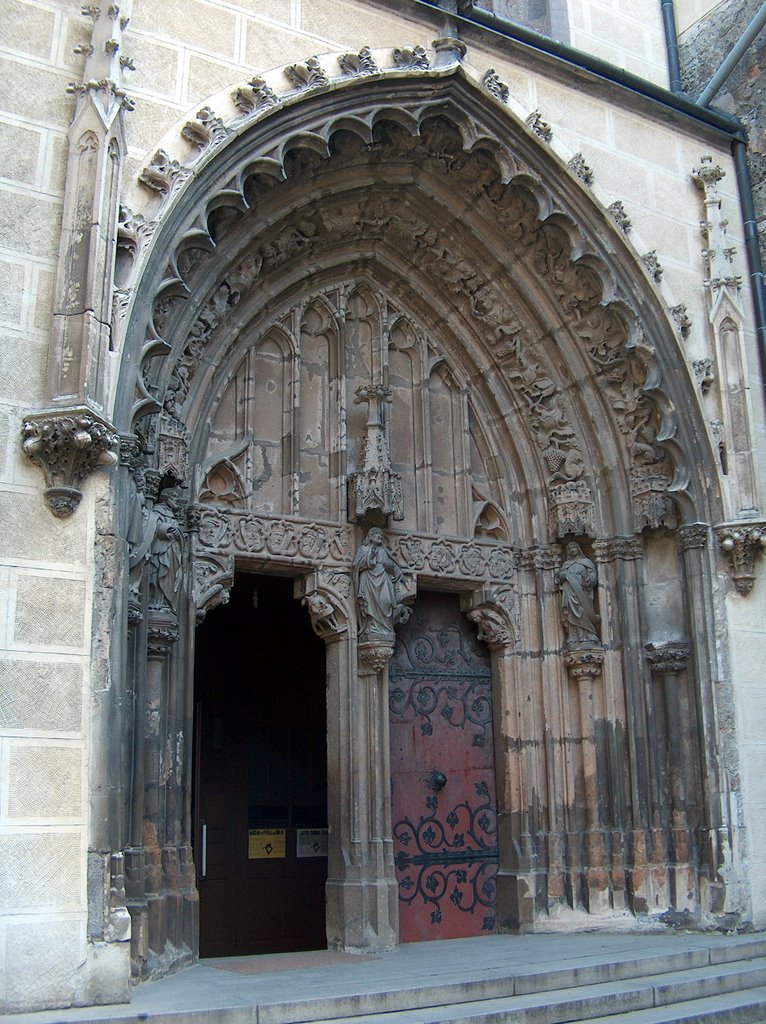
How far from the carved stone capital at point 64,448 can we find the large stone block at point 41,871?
5.76ft

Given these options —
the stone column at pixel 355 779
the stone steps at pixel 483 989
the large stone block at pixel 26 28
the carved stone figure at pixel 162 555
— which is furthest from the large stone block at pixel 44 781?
the large stone block at pixel 26 28

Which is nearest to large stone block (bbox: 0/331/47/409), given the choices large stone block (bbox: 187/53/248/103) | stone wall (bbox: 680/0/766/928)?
large stone block (bbox: 187/53/248/103)

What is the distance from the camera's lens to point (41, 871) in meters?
6.27

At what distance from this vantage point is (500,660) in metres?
Result: 10.0

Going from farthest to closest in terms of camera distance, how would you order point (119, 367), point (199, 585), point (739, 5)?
1. point (739, 5)
2. point (199, 585)
3. point (119, 367)

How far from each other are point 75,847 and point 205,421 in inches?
141

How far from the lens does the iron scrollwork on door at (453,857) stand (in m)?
9.38

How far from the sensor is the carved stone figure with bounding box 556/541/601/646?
977 cm

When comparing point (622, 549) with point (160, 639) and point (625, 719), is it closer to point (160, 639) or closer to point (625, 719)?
point (625, 719)

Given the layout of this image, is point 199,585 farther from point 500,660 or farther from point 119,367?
point 500,660

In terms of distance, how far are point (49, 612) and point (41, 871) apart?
53.8 inches

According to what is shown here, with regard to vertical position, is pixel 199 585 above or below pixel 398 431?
below

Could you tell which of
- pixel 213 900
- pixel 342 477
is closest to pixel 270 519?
pixel 342 477

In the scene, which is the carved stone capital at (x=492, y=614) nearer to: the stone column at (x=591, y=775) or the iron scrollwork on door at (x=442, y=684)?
the iron scrollwork on door at (x=442, y=684)
